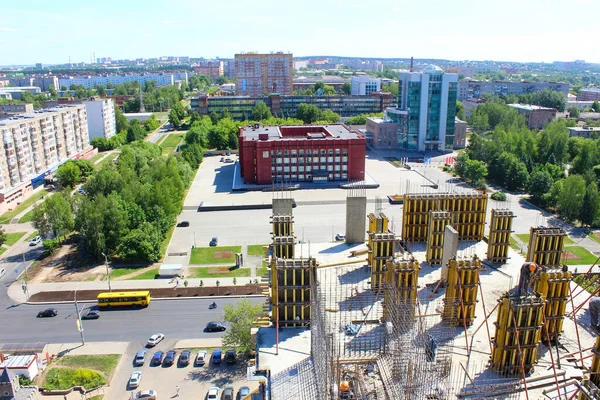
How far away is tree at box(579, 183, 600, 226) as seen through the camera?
5312 cm

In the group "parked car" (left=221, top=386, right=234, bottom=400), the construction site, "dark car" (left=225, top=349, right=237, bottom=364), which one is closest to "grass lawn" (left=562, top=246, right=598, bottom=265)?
the construction site

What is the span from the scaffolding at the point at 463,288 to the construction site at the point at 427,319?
0.04 meters

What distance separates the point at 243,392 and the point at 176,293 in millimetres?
14806

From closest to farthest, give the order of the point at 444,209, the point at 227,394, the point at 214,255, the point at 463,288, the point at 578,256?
the point at 463,288 → the point at 227,394 → the point at 444,209 → the point at 578,256 → the point at 214,255

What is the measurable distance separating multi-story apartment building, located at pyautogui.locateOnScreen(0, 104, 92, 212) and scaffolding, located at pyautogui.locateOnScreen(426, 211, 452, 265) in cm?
5793

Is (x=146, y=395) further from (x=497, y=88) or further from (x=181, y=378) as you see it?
(x=497, y=88)

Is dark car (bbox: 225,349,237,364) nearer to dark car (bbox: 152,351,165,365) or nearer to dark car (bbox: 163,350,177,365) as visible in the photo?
dark car (bbox: 163,350,177,365)

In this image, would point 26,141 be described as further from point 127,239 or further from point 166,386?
point 166,386

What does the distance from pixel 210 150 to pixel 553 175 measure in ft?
202

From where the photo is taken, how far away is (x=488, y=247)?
26.9 metres

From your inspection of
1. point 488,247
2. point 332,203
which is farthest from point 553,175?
point 488,247

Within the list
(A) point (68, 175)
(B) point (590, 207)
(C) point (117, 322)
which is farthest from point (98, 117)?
(B) point (590, 207)

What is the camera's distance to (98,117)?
10294 cm

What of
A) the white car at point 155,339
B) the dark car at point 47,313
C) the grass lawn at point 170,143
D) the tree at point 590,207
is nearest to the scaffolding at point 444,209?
the white car at point 155,339
